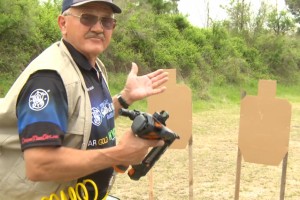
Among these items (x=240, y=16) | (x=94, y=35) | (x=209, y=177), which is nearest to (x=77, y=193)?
(x=94, y=35)

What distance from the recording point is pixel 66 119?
3.71 ft

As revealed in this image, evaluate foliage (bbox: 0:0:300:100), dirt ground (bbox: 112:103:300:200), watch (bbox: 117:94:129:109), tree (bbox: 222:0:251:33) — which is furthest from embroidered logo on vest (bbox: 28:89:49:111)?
tree (bbox: 222:0:251:33)

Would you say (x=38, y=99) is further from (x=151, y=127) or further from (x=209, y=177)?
(x=209, y=177)

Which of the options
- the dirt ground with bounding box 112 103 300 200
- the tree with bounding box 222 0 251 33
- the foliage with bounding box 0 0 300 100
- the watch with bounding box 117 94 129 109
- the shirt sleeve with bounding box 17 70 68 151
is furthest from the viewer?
the tree with bounding box 222 0 251 33

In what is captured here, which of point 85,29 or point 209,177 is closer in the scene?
point 85,29

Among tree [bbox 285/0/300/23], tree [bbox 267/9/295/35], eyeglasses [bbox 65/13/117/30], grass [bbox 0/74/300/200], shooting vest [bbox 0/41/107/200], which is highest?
tree [bbox 285/0/300/23]

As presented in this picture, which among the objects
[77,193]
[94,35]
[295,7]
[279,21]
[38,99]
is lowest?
[77,193]

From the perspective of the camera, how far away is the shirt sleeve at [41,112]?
41.8 inches

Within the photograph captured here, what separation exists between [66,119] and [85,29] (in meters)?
0.34

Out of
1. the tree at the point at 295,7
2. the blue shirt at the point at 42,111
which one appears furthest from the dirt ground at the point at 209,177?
the tree at the point at 295,7

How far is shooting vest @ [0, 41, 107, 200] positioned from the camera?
1165 millimetres

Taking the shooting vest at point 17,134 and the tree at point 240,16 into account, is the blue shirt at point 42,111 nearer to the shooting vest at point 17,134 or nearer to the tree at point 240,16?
the shooting vest at point 17,134

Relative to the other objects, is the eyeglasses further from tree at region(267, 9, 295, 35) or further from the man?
tree at region(267, 9, 295, 35)

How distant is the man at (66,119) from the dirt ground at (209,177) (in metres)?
1.91
